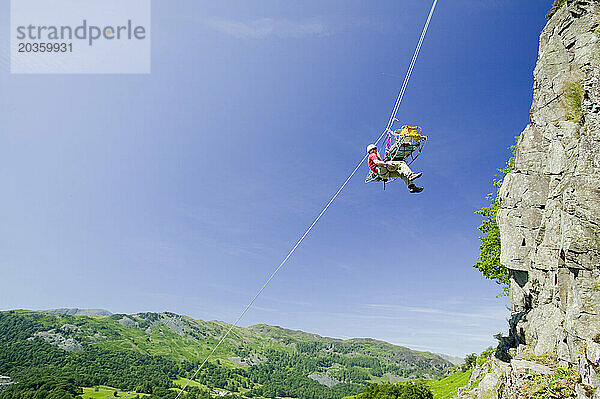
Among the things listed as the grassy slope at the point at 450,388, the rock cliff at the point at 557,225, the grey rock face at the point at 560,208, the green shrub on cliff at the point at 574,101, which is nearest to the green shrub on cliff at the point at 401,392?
the grassy slope at the point at 450,388

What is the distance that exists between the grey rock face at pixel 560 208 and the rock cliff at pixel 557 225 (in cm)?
6

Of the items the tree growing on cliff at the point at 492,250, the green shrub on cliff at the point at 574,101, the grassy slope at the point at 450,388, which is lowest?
the grassy slope at the point at 450,388

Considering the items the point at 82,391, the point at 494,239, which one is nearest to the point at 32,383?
the point at 82,391

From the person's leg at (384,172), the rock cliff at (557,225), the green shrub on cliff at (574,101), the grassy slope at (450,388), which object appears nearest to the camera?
the person's leg at (384,172)

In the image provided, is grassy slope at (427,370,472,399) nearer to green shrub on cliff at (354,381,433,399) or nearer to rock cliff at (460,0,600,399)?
green shrub on cliff at (354,381,433,399)

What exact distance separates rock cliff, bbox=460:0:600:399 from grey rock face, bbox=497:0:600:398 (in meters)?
0.06

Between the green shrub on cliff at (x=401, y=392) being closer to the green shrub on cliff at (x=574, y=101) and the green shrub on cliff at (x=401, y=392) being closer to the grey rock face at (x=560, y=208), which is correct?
the grey rock face at (x=560, y=208)

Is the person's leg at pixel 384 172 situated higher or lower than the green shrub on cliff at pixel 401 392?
higher

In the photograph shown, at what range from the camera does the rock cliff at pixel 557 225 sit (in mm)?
17609

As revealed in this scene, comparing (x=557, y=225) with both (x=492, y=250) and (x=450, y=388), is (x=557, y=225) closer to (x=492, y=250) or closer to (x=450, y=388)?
(x=492, y=250)

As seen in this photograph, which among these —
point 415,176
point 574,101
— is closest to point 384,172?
point 415,176

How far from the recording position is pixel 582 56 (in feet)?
85.8

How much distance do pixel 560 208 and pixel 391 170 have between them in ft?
54.8

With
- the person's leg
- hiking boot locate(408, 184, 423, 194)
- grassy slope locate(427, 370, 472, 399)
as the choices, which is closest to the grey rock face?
hiking boot locate(408, 184, 423, 194)
